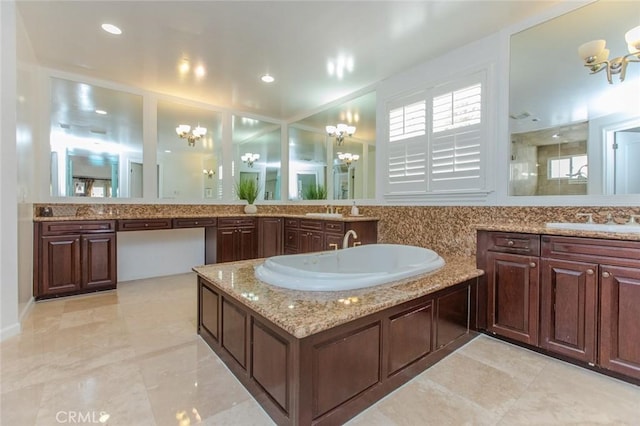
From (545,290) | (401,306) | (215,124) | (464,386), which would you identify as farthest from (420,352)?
(215,124)

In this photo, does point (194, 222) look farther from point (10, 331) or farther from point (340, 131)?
point (340, 131)

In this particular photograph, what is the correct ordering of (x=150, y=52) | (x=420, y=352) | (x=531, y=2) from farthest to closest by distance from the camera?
(x=150, y=52), (x=531, y=2), (x=420, y=352)

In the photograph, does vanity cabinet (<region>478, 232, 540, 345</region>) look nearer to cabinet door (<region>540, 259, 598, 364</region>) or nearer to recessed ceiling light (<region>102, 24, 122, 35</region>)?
cabinet door (<region>540, 259, 598, 364</region>)

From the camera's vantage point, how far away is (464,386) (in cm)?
172

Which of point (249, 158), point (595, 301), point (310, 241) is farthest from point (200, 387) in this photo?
point (249, 158)

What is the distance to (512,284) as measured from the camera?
220cm

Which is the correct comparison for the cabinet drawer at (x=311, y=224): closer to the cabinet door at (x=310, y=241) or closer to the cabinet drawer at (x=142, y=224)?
the cabinet door at (x=310, y=241)

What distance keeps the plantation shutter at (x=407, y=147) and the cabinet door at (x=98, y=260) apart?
339cm

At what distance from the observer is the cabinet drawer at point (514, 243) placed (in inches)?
82.3

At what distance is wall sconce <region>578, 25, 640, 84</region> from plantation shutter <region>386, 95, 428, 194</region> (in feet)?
4.37

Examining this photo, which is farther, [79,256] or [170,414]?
[79,256]

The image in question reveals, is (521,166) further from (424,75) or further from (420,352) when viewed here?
(420,352)

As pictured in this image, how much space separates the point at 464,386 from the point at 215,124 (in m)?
4.68

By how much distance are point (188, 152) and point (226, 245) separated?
1559 mm
